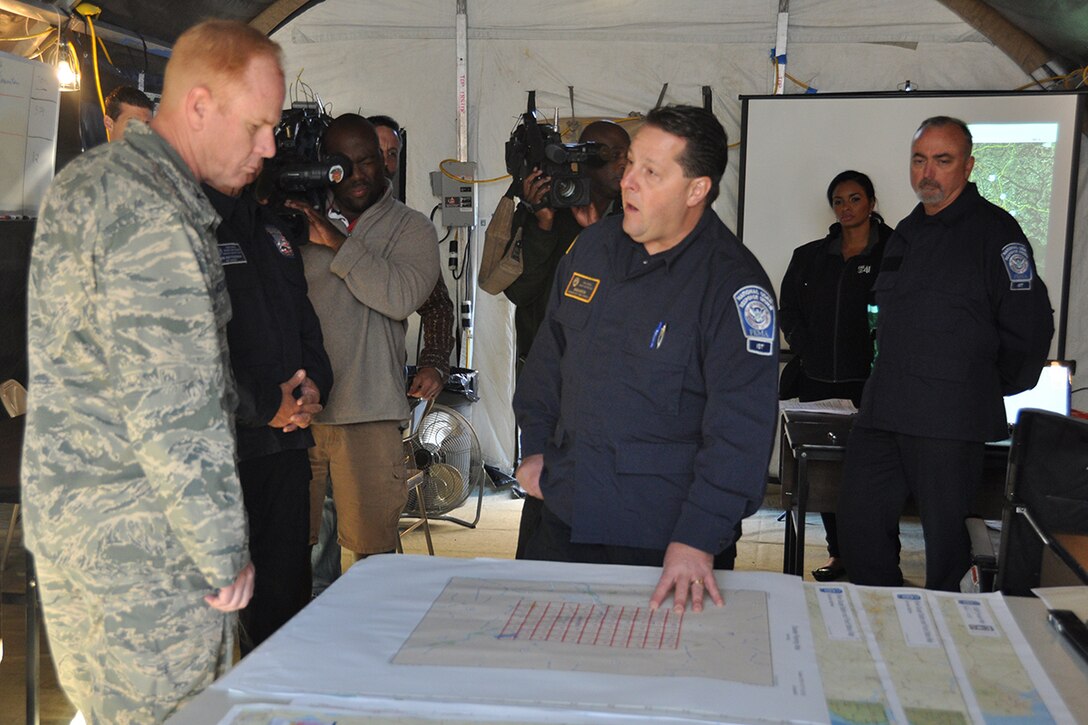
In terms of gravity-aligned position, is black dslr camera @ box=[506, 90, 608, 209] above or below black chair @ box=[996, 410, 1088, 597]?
above

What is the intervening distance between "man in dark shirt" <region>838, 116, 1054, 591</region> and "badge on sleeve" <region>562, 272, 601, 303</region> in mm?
1314

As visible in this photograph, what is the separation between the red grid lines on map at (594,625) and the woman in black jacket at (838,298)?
2944 millimetres

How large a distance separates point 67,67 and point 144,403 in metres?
2.68

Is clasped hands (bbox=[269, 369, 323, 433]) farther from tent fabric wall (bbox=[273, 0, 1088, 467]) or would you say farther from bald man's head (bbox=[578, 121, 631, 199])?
tent fabric wall (bbox=[273, 0, 1088, 467])

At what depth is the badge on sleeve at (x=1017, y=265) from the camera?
8.86 feet

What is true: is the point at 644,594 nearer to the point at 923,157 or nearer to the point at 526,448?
the point at 526,448

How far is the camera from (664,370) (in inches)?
69.0

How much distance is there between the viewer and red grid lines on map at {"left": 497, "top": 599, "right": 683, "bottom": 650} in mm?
1246

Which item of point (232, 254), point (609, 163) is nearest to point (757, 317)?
point (232, 254)

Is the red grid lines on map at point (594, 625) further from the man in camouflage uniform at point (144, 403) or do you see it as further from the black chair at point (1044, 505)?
the black chair at point (1044, 505)

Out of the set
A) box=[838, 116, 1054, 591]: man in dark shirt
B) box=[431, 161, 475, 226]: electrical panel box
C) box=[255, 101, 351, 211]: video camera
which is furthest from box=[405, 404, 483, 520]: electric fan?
box=[838, 116, 1054, 591]: man in dark shirt

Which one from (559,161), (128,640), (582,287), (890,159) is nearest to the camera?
(128,640)

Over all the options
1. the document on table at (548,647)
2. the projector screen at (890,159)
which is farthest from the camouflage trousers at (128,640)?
the projector screen at (890,159)

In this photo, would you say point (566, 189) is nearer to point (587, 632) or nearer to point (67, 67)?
point (67, 67)
